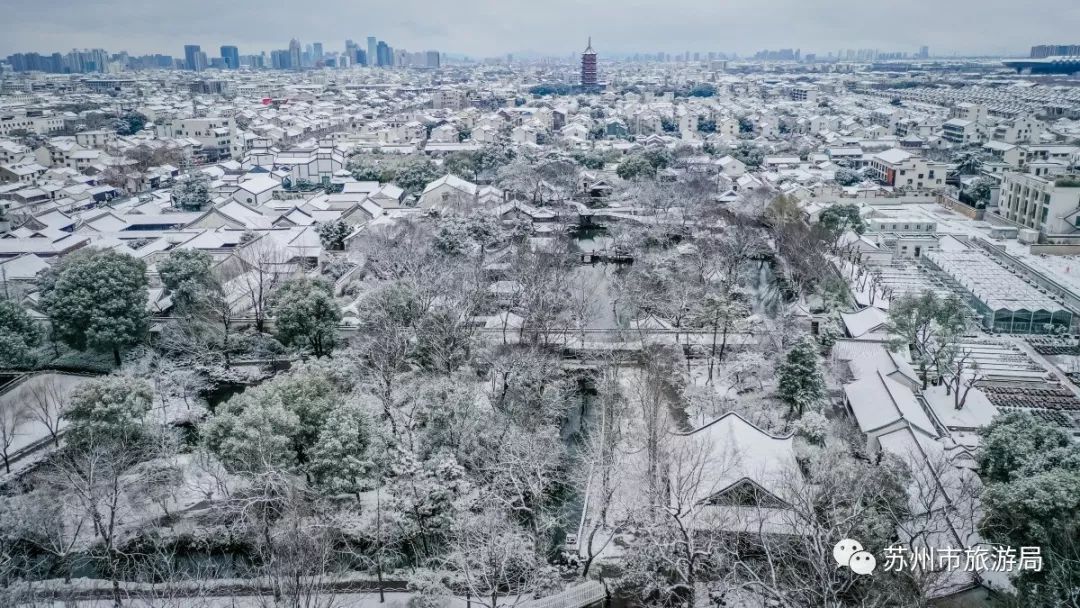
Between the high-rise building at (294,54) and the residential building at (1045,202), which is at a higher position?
the high-rise building at (294,54)

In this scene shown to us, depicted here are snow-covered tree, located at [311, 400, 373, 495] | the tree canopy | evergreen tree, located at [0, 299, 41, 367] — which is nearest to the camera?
snow-covered tree, located at [311, 400, 373, 495]

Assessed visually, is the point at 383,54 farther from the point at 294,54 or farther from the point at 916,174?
the point at 916,174

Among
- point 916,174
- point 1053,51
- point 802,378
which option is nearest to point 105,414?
point 802,378

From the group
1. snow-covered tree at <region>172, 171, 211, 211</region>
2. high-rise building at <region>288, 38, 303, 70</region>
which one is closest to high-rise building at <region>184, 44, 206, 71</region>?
high-rise building at <region>288, 38, 303, 70</region>

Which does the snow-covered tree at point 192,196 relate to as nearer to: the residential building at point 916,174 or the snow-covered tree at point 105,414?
the snow-covered tree at point 105,414

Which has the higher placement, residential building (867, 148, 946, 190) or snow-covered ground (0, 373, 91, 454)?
residential building (867, 148, 946, 190)

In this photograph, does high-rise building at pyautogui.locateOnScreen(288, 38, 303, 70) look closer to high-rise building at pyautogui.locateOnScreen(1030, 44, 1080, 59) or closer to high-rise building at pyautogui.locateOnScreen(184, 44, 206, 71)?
high-rise building at pyautogui.locateOnScreen(184, 44, 206, 71)

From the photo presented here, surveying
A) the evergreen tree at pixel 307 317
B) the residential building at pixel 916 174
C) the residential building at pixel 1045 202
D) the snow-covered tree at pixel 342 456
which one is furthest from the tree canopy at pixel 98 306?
the residential building at pixel 916 174

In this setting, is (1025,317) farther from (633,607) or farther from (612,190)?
(612,190)
